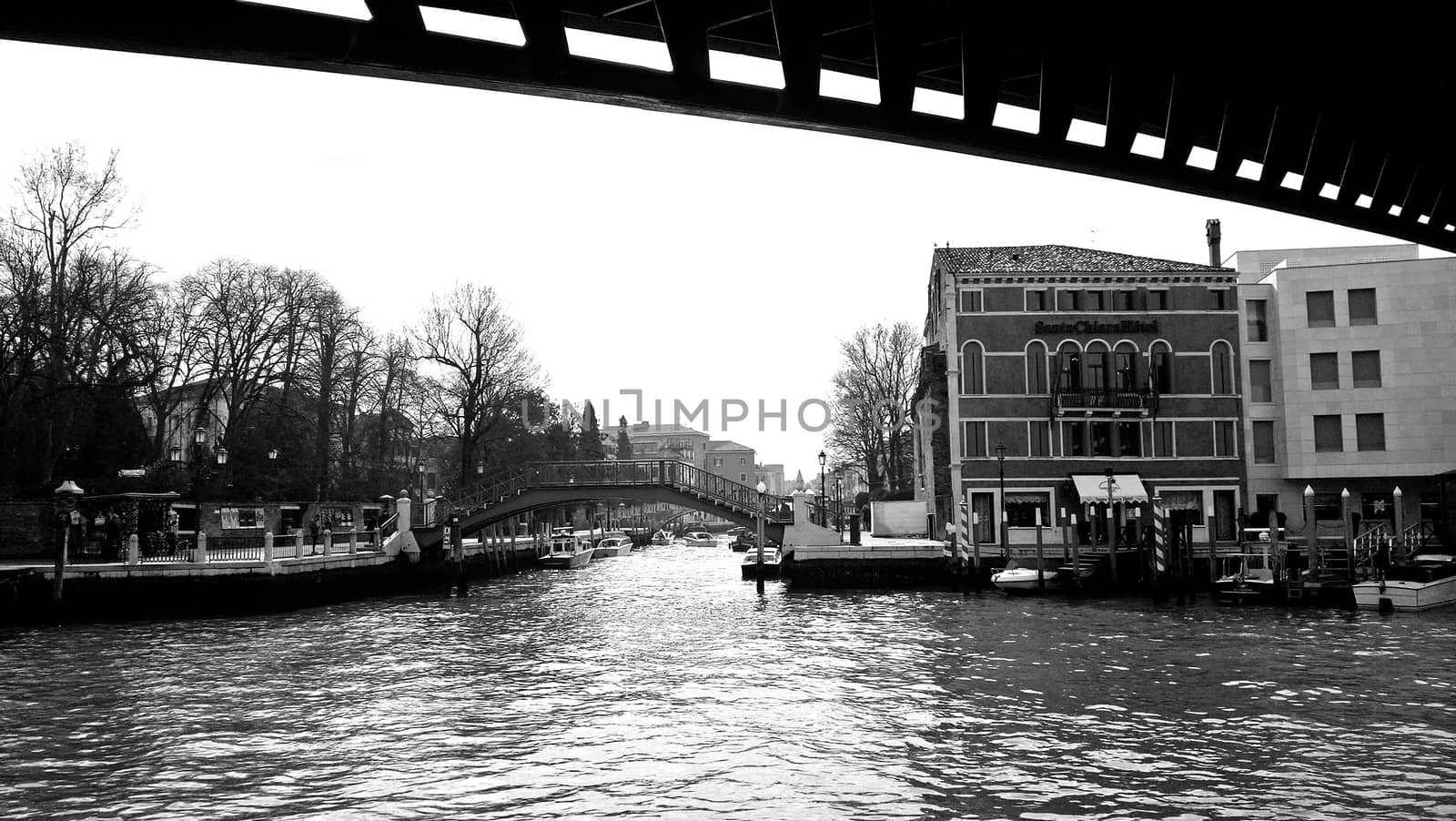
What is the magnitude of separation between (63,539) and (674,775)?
2084cm

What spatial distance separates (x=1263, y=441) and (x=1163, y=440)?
13.3 ft

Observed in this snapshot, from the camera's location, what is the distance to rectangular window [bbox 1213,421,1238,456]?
4075cm

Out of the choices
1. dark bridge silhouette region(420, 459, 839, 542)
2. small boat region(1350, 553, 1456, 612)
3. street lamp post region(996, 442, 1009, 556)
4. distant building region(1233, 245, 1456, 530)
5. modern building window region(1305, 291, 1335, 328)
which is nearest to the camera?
small boat region(1350, 553, 1456, 612)

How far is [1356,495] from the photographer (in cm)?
3966

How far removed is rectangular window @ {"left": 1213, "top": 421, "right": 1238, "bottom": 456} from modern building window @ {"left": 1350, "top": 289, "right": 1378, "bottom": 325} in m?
5.84

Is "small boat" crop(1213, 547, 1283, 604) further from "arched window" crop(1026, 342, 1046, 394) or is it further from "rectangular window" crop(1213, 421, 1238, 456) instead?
"arched window" crop(1026, 342, 1046, 394)

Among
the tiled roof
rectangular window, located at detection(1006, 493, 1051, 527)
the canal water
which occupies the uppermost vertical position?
the tiled roof

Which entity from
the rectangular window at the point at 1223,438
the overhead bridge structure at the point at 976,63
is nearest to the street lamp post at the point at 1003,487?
the rectangular window at the point at 1223,438

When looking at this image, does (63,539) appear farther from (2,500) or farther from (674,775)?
(674,775)

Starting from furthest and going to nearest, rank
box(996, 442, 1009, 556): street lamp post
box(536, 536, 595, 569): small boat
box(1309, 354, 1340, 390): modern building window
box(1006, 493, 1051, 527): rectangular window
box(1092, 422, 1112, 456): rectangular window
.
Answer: box(536, 536, 595, 569): small boat, box(1092, 422, 1112, 456): rectangular window, box(1006, 493, 1051, 527): rectangular window, box(1309, 354, 1340, 390): modern building window, box(996, 442, 1009, 556): street lamp post

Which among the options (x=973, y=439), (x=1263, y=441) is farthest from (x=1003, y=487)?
(x=1263, y=441)

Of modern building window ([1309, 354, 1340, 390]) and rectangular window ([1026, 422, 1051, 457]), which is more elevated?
modern building window ([1309, 354, 1340, 390])

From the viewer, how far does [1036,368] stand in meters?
41.0

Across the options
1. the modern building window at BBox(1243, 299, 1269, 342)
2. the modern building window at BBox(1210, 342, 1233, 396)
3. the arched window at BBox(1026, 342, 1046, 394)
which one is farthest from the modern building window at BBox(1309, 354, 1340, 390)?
the arched window at BBox(1026, 342, 1046, 394)
